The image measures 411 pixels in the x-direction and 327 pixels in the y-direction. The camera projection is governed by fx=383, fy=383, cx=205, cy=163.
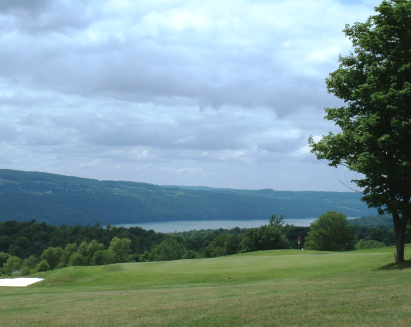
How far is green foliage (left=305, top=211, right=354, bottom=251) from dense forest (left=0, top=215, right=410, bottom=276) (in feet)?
21.6

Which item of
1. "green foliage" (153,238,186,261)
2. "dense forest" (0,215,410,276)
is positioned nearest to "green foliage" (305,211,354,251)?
"dense forest" (0,215,410,276)

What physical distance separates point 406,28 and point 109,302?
18.5 metres

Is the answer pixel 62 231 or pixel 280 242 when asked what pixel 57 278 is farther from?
pixel 62 231

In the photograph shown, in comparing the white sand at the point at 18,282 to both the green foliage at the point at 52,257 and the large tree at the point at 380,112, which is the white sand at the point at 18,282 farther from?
the green foliage at the point at 52,257

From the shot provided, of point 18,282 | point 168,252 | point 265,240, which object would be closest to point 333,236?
point 265,240

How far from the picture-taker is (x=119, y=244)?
128 m

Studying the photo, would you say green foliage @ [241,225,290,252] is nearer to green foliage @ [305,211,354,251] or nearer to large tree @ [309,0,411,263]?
green foliage @ [305,211,354,251]

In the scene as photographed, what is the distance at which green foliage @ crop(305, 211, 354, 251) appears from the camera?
282 ft

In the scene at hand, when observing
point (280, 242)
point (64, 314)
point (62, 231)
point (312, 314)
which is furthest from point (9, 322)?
point (62, 231)

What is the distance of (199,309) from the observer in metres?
11.4

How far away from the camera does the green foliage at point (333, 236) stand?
3388 inches

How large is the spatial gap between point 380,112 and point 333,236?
7257cm

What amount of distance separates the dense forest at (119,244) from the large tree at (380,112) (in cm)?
3976

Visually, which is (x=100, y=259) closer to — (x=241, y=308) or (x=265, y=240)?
(x=265, y=240)
